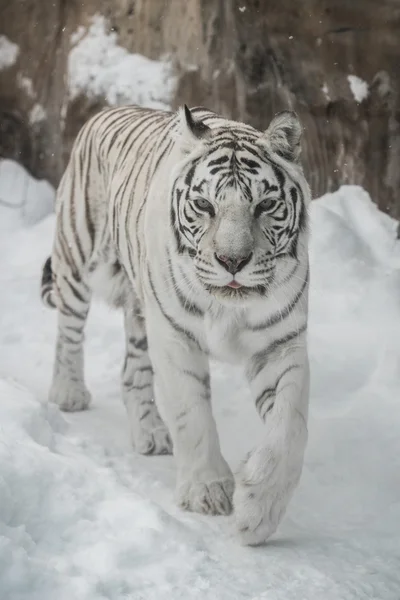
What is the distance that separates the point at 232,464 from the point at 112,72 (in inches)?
144

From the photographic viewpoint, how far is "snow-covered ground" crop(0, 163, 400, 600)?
260 cm

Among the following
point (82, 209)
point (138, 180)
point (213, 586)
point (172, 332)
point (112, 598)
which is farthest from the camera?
point (82, 209)

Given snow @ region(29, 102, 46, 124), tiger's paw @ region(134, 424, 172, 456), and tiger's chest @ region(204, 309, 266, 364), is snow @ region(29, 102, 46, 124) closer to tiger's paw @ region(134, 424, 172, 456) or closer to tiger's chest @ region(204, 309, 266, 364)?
tiger's paw @ region(134, 424, 172, 456)

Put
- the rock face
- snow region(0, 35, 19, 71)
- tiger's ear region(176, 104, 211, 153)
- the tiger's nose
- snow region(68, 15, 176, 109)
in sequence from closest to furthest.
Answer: the tiger's nose < tiger's ear region(176, 104, 211, 153) < the rock face < snow region(68, 15, 176, 109) < snow region(0, 35, 19, 71)

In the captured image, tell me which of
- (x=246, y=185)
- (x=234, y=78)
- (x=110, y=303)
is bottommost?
(x=110, y=303)

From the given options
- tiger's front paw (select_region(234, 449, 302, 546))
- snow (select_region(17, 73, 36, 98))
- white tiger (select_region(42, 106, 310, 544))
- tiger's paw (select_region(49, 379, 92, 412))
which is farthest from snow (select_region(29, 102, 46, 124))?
tiger's front paw (select_region(234, 449, 302, 546))

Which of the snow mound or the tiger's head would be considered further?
the snow mound

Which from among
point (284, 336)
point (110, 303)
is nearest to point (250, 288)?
point (284, 336)

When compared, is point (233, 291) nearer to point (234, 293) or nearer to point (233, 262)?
point (234, 293)

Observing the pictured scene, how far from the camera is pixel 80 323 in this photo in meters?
4.68

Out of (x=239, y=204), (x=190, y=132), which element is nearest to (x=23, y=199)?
(x=190, y=132)

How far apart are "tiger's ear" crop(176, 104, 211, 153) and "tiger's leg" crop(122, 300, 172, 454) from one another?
46.4 inches

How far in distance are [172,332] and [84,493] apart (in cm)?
66

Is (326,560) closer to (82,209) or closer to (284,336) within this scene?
(284,336)
